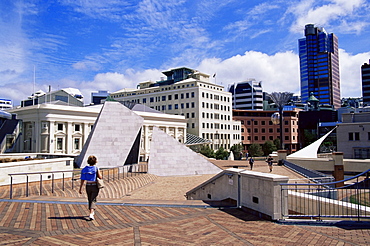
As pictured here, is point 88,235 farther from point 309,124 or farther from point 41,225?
point 309,124

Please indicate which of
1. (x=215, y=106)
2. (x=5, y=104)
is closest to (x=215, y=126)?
(x=215, y=106)

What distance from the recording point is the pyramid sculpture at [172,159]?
2662 cm

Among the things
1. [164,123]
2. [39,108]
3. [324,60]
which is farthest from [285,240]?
[324,60]

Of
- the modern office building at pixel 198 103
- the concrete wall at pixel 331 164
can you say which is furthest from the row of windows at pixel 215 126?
the concrete wall at pixel 331 164

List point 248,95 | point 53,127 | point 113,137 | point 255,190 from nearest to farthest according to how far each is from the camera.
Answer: point 255,190
point 113,137
point 53,127
point 248,95

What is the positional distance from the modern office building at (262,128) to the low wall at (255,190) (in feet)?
286

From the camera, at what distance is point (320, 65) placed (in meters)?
171

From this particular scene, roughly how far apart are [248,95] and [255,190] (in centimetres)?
12642

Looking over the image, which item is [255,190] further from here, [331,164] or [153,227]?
[331,164]

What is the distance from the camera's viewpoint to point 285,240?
21.3ft

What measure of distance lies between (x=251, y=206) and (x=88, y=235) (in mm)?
4729

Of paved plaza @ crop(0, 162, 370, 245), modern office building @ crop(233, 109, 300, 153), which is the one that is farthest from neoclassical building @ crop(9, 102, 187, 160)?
modern office building @ crop(233, 109, 300, 153)

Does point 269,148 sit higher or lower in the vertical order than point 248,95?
lower

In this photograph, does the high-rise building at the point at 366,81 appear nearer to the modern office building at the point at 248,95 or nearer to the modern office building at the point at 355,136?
the modern office building at the point at 248,95
